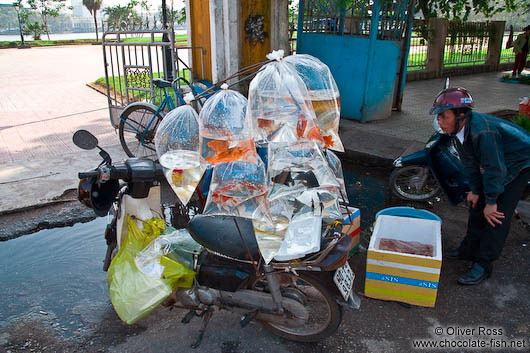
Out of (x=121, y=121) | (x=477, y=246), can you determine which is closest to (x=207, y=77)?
(x=121, y=121)

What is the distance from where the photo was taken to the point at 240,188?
2.42 metres

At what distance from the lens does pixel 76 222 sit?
4199 millimetres

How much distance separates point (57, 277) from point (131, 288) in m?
1.16

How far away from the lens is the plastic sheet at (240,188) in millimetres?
2398

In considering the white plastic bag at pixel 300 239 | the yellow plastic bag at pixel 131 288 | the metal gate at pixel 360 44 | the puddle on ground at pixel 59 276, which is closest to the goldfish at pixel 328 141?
the white plastic bag at pixel 300 239

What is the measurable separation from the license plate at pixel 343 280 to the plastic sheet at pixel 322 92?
760 millimetres

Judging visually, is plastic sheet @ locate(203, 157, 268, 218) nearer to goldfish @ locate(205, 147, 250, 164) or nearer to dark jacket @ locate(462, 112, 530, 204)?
goldfish @ locate(205, 147, 250, 164)

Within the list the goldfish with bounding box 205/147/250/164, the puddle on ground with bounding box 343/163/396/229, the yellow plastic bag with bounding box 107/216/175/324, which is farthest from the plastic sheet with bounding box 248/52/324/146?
the puddle on ground with bounding box 343/163/396/229

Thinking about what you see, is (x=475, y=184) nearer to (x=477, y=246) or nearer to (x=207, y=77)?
(x=477, y=246)

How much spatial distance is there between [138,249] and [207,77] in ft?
16.8

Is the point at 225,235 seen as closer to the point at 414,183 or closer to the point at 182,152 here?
the point at 182,152

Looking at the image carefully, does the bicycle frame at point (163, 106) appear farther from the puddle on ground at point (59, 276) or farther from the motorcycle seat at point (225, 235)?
the motorcycle seat at point (225, 235)

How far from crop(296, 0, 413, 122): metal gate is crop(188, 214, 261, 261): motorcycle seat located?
5306 mm


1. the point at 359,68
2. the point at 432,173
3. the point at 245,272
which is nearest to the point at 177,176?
the point at 245,272
